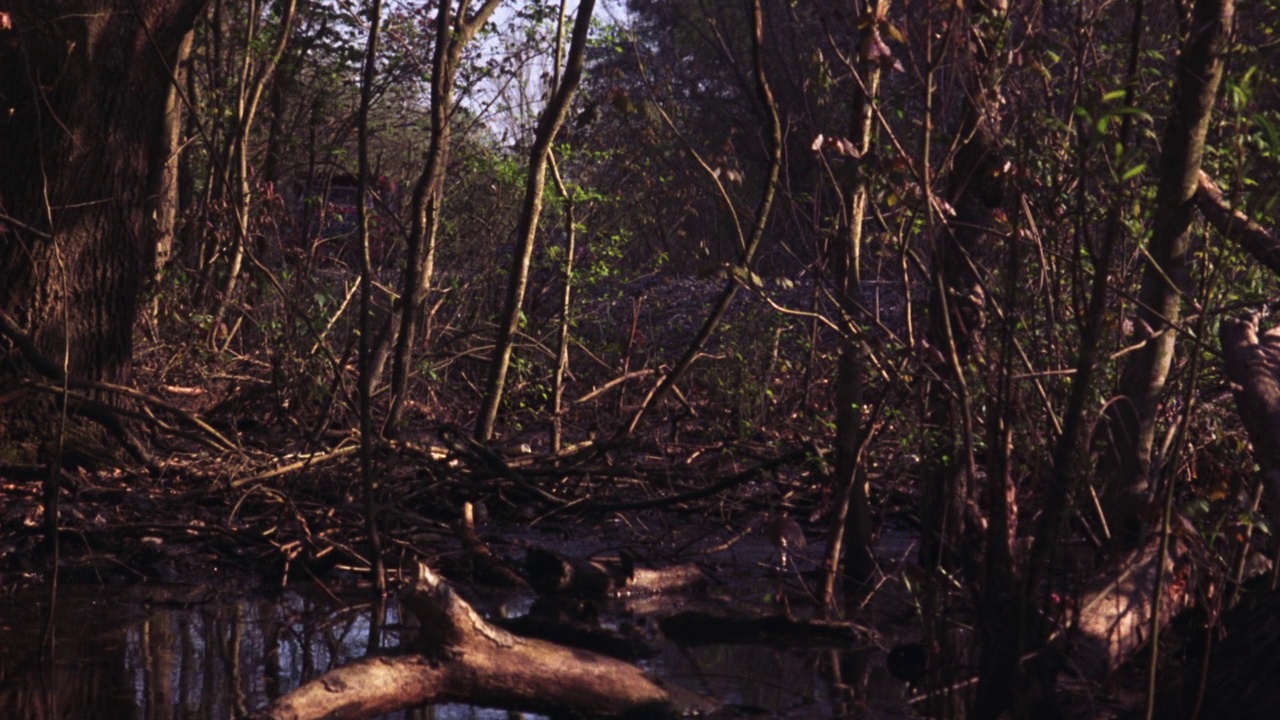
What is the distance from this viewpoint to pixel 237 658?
5.14 meters

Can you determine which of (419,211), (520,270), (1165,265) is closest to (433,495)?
(520,270)

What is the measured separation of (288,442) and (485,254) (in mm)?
3852

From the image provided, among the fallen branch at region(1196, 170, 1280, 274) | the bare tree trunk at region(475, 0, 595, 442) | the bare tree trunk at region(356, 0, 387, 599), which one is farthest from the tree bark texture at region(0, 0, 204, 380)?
the fallen branch at region(1196, 170, 1280, 274)

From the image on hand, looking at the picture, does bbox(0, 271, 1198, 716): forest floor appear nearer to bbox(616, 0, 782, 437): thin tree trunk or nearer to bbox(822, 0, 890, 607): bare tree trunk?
bbox(822, 0, 890, 607): bare tree trunk

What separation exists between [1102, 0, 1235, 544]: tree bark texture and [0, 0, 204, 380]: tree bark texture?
5306 millimetres

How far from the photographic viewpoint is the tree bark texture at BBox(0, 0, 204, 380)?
7.70 meters

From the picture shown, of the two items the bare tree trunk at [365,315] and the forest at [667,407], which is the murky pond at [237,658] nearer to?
the forest at [667,407]

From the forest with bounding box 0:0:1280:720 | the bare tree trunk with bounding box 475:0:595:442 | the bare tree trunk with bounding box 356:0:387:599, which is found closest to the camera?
the forest with bounding box 0:0:1280:720

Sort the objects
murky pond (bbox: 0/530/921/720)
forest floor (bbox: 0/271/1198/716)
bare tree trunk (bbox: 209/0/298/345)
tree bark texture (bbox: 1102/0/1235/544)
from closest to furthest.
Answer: tree bark texture (bbox: 1102/0/1235/544), murky pond (bbox: 0/530/921/720), forest floor (bbox: 0/271/1198/716), bare tree trunk (bbox: 209/0/298/345)

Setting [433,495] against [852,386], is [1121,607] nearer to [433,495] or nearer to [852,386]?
[852,386]

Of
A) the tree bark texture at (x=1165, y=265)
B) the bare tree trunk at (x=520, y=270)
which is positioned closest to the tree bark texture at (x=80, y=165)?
the bare tree trunk at (x=520, y=270)

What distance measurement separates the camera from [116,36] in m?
7.93

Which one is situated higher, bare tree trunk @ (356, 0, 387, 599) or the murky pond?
bare tree trunk @ (356, 0, 387, 599)

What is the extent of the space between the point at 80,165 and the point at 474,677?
465 cm
